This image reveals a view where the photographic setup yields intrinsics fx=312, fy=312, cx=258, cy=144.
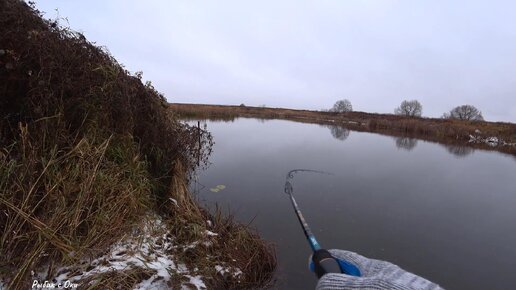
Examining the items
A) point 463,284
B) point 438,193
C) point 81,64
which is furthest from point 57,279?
point 438,193

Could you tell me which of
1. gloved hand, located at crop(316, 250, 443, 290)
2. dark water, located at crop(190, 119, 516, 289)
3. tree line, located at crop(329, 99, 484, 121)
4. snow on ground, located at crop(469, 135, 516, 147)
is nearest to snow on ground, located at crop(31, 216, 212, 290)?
dark water, located at crop(190, 119, 516, 289)

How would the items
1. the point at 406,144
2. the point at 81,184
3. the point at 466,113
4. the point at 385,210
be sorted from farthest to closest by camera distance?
1. the point at 466,113
2. the point at 406,144
3. the point at 385,210
4. the point at 81,184

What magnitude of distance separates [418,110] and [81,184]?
7641cm

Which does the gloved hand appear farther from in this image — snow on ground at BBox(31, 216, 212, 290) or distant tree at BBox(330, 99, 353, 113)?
distant tree at BBox(330, 99, 353, 113)

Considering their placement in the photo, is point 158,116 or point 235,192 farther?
point 235,192

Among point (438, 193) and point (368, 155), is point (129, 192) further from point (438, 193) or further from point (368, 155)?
point (368, 155)

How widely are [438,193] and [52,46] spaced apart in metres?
10.6

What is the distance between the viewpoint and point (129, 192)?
3668mm

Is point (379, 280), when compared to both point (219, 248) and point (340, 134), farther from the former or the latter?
point (340, 134)

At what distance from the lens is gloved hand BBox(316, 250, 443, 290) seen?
121cm

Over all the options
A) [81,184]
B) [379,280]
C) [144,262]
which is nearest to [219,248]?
[144,262]

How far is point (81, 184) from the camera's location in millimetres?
3115

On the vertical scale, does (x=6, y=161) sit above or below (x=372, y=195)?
above

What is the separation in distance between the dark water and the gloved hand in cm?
302
